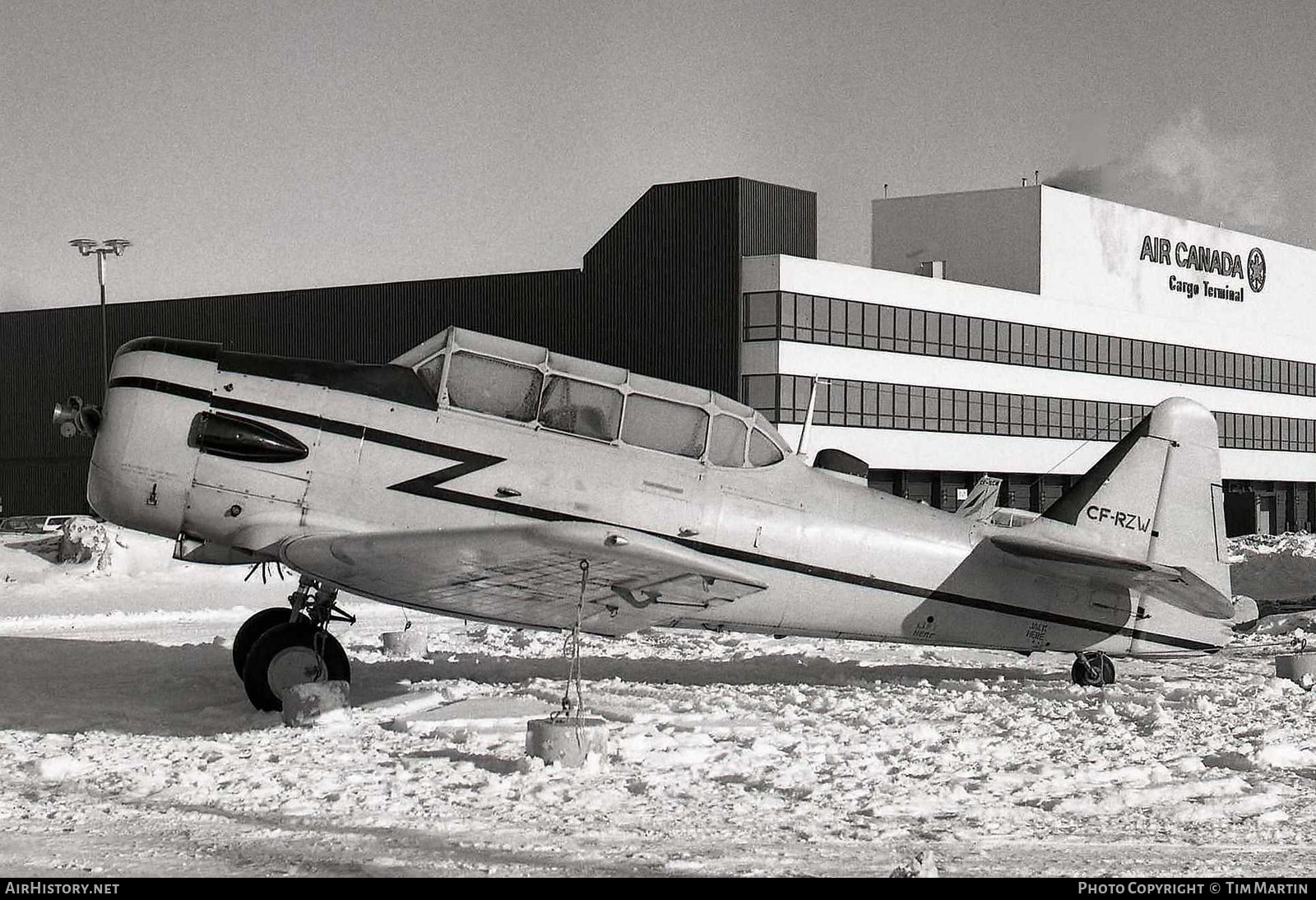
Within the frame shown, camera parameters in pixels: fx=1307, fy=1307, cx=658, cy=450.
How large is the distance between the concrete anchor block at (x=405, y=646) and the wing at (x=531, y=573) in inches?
159

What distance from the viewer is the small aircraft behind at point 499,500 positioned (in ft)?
29.4

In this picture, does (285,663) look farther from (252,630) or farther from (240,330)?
(240,330)

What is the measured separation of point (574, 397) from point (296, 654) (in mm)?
2804

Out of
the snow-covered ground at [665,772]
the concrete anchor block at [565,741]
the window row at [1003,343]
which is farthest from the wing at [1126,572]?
the window row at [1003,343]

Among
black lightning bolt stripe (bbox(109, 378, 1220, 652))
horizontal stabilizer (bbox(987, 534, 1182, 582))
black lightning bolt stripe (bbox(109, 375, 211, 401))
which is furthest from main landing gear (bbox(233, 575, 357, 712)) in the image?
horizontal stabilizer (bbox(987, 534, 1182, 582))

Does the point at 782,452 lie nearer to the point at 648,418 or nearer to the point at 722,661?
the point at 648,418

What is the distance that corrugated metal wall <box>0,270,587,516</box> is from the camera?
43.2 m

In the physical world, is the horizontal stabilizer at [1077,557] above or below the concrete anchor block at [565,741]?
above

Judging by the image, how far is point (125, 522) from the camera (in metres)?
9.45

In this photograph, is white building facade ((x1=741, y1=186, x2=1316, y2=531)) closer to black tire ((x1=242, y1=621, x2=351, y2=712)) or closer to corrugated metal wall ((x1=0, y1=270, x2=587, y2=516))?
corrugated metal wall ((x1=0, y1=270, x2=587, y2=516))

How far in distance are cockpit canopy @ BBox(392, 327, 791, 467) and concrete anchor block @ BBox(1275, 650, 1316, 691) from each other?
226 inches

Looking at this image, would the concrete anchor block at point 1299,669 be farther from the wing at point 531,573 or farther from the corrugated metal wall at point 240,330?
the corrugated metal wall at point 240,330

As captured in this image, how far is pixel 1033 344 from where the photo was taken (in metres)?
46.6

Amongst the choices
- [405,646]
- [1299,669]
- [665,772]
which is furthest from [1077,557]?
[405,646]
